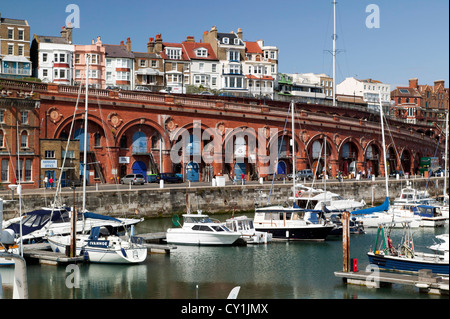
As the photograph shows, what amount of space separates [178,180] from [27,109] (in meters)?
15.2

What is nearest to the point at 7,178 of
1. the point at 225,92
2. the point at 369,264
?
the point at 369,264

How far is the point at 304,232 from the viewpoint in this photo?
4147 cm

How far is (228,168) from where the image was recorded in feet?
224

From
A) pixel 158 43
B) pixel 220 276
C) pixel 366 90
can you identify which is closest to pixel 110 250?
pixel 220 276

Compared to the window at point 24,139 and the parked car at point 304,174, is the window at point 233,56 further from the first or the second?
the window at point 24,139

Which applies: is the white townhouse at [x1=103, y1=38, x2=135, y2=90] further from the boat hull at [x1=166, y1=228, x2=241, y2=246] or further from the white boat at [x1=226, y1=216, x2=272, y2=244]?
the boat hull at [x1=166, y1=228, x2=241, y2=246]

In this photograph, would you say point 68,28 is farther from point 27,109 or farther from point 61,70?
point 27,109

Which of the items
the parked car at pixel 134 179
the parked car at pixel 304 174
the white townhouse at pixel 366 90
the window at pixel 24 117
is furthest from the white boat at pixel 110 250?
the white townhouse at pixel 366 90

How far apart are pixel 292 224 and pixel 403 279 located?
15.5m

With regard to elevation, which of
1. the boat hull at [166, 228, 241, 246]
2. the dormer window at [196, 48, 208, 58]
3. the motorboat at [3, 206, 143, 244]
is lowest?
the boat hull at [166, 228, 241, 246]

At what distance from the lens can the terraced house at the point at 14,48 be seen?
77000 millimetres

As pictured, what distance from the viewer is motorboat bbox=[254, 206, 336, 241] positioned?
1633 inches

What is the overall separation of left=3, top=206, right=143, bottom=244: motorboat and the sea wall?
6.28 m

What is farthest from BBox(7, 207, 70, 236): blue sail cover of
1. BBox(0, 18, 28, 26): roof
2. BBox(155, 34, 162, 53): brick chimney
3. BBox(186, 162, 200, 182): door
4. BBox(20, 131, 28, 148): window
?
BBox(155, 34, 162, 53): brick chimney
